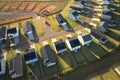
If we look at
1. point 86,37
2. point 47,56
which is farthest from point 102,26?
point 47,56

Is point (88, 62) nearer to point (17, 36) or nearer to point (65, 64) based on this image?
point (65, 64)

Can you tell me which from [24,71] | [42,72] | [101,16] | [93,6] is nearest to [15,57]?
[24,71]

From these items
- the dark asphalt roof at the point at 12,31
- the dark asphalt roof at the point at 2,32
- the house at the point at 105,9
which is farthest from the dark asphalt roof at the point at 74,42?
the dark asphalt roof at the point at 2,32

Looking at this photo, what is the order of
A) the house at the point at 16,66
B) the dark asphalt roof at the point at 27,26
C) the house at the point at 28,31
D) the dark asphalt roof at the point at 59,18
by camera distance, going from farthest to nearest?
1. the dark asphalt roof at the point at 59,18
2. the dark asphalt roof at the point at 27,26
3. the house at the point at 28,31
4. the house at the point at 16,66

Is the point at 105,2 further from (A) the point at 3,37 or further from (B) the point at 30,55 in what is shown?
(A) the point at 3,37

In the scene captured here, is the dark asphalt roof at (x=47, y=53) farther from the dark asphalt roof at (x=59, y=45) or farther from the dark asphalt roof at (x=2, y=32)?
the dark asphalt roof at (x=2, y=32)

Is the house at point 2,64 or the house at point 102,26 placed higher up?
the house at point 102,26
